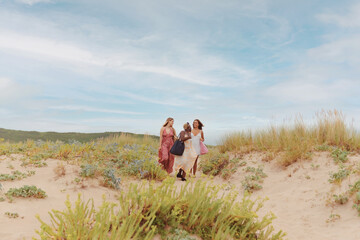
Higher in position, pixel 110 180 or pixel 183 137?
pixel 183 137

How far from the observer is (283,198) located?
891 cm

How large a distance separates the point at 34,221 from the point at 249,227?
13.6 ft

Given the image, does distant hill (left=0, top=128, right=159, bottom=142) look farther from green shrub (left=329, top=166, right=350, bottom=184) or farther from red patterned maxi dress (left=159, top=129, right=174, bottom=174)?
green shrub (left=329, top=166, right=350, bottom=184)

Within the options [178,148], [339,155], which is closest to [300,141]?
[339,155]

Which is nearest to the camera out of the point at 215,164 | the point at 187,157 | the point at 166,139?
the point at 187,157

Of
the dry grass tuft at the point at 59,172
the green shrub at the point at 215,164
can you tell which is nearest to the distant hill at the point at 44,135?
the green shrub at the point at 215,164

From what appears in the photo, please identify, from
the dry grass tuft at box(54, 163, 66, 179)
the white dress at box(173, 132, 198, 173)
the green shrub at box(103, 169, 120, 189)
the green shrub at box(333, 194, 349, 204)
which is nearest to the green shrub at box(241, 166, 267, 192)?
the white dress at box(173, 132, 198, 173)

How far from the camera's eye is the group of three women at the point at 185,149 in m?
11.1

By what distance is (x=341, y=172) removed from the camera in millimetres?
8828

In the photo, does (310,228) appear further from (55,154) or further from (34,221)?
(55,154)

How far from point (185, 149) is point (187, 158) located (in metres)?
0.35

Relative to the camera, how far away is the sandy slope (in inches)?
242

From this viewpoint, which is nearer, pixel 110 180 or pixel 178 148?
pixel 110 180

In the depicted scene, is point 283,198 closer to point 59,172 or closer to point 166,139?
point 166,139
